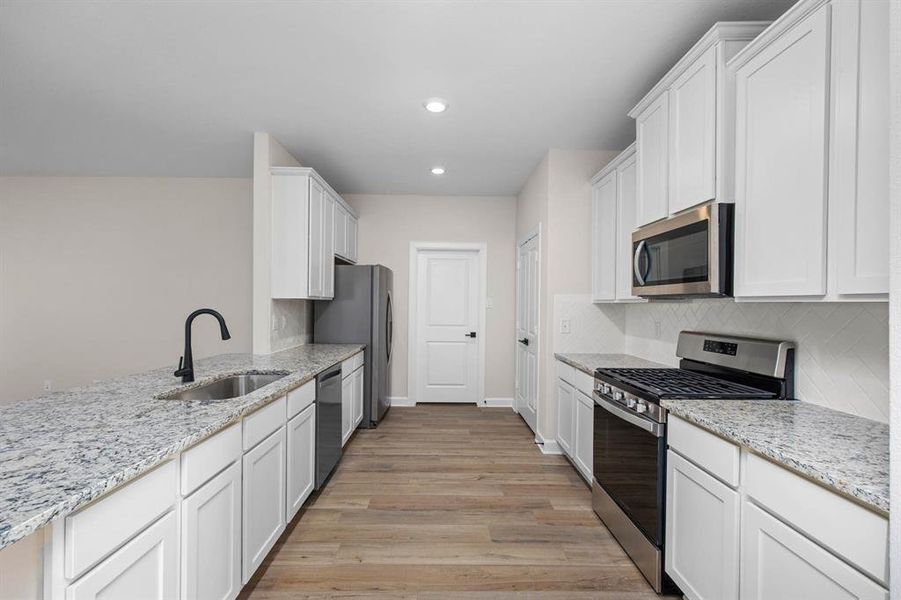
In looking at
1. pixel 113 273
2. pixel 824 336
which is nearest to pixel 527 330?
pixel 824 336

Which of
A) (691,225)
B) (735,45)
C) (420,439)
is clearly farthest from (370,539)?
(735,45)

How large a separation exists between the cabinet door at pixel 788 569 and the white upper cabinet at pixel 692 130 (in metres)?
1.28

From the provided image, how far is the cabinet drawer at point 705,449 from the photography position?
1.40 metres

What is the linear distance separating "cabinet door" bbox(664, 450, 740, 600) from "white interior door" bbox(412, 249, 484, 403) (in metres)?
3.59

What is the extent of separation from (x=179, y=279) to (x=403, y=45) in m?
3.90

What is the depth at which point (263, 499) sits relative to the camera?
1.97 metres

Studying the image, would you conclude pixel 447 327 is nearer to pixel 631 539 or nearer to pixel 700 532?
pixel 631 539

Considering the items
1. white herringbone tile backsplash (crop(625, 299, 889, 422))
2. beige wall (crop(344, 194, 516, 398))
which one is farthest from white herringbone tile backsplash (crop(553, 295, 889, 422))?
beige wall (crop(344, 194, 516, 398))

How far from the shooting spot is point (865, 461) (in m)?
1.11

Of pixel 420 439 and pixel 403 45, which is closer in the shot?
pixel 403 45

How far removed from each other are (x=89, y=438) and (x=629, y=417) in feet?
6.93

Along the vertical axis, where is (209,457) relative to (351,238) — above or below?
below

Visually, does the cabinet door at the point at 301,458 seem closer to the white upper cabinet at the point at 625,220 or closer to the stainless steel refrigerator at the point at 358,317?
the stainless steel refrigerator at the point at 358,317

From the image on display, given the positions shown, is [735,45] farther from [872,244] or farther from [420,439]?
[420,439]
